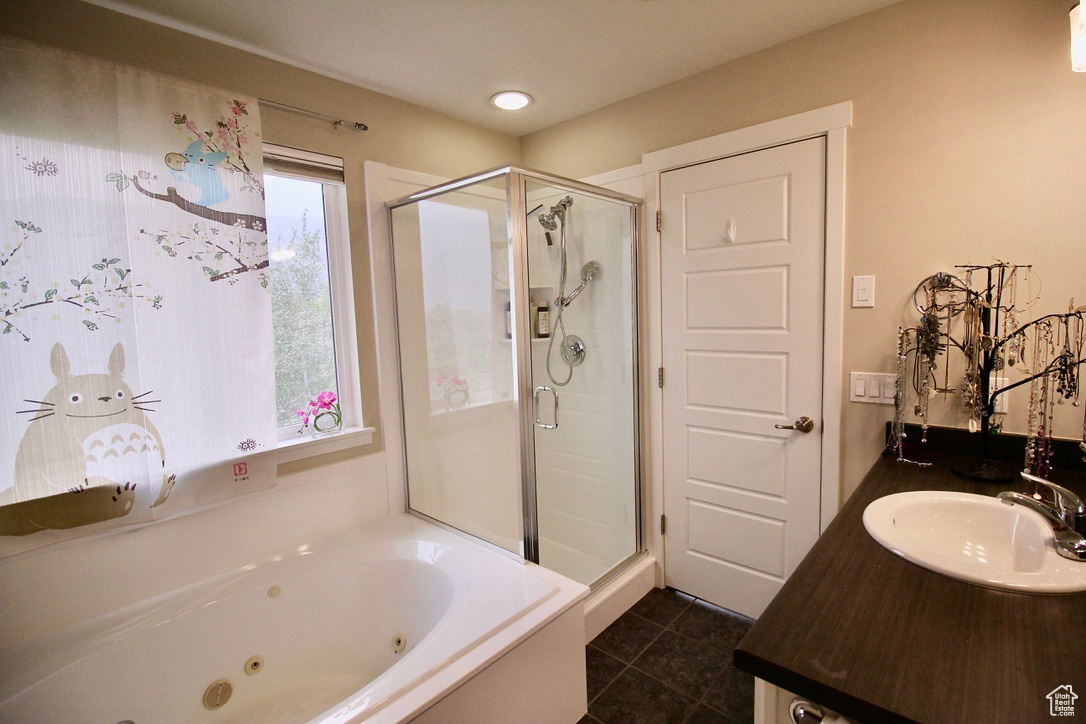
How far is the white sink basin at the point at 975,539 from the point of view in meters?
0.96

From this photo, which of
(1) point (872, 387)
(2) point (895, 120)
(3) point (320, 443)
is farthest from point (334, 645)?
(2) point (895, 120)

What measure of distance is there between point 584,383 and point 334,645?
150 centimetres

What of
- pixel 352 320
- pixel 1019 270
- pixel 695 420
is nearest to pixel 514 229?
pixel 352 320

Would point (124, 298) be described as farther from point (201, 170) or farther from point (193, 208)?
point (201, 170)

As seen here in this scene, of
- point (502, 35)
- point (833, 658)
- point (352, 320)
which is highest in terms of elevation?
point (502, 35)

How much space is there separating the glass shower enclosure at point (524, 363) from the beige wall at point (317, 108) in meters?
0.18

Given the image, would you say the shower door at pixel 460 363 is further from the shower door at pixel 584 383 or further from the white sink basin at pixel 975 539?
the white sink basin at pixel 975 539

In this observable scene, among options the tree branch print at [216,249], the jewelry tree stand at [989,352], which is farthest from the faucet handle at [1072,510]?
the tree branch print at [216,249]

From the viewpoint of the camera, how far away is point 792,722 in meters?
0.84

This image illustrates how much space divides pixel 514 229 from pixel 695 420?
1264 mm

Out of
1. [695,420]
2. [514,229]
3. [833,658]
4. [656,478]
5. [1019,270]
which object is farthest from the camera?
[656,478]

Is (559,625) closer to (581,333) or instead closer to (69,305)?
A: (581,333)

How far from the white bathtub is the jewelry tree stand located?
140 cm

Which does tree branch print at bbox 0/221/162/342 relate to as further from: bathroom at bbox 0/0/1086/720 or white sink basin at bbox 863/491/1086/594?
white sink basin at bbox 863/491/1086/594
